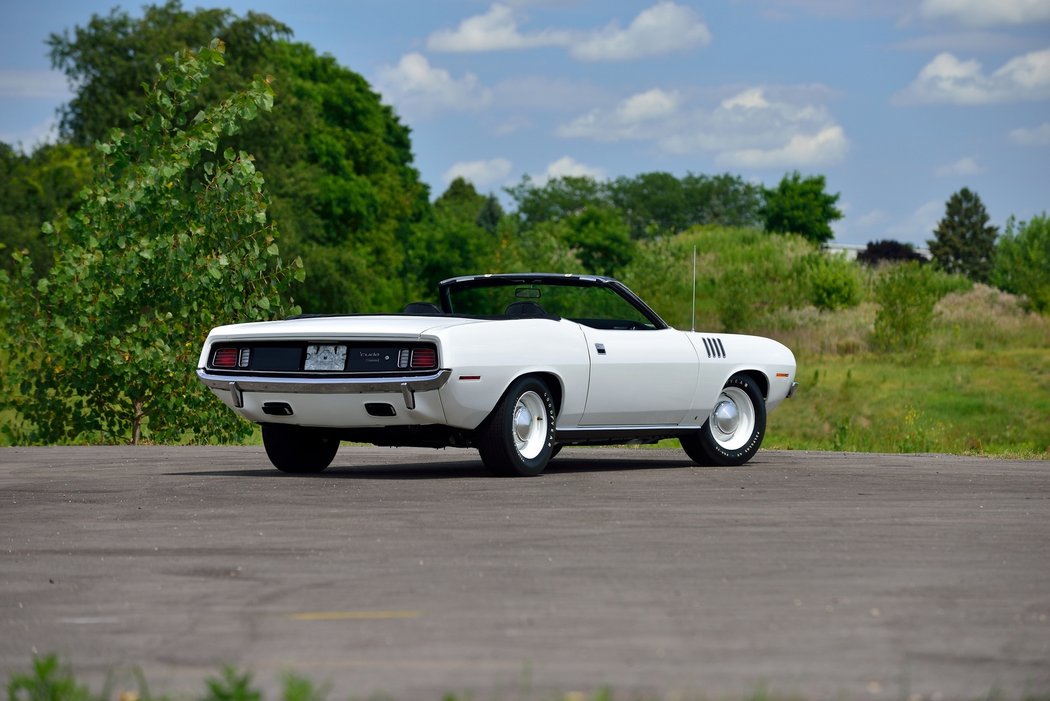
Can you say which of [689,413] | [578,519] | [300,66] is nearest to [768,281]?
[300,66]

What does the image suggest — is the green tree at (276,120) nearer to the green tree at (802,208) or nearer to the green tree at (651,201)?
the green tree at (802,208)

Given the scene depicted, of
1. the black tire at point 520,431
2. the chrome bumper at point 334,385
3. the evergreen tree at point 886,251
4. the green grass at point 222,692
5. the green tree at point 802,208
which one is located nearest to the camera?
the green grass at point 222,692

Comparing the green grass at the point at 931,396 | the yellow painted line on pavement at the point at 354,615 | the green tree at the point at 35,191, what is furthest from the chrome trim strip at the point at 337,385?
the green tree at the point at 35,191

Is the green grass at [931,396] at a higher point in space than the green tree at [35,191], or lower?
lower

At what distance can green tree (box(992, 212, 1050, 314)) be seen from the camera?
231 feet

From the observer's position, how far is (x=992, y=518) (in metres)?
9.32

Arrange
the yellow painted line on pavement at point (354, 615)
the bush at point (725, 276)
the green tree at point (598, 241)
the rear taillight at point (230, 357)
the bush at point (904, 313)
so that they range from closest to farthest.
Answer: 1. the yellow painted line on pavement at point (354, 615)
2. the rear taillight at point (230, 357)
3. the bush at point (904, 313)
4. the bush at point (725, 276)
5. the green tree at point (598, 241)

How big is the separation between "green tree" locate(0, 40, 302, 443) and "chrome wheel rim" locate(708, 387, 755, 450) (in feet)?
23.7

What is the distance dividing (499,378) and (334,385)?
1.11 meters

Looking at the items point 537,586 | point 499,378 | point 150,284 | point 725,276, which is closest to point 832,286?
point 725,276

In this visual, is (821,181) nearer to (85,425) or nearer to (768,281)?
(768,281)

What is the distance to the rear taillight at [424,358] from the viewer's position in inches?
443

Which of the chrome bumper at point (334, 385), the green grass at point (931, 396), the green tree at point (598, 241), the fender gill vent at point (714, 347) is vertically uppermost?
the green tree at point (598, 241)

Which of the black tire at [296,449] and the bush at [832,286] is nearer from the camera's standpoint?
the black tire at [296,449]
